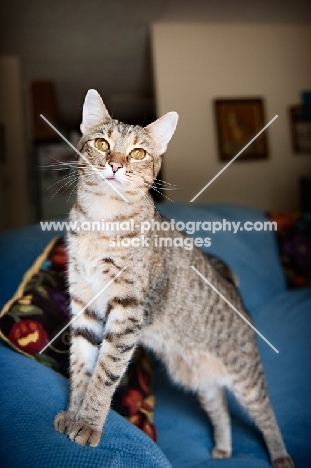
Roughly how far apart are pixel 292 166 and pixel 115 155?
2536 mm

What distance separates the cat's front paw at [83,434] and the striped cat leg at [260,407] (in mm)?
496

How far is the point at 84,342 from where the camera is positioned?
39.8 inches

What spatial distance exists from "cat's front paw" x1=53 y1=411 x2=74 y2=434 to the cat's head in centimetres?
48

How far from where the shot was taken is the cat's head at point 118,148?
0.91 meters

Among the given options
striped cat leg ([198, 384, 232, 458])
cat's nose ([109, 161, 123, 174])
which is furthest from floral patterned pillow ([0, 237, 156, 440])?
cat's nose ([109, 161, 123, 174])

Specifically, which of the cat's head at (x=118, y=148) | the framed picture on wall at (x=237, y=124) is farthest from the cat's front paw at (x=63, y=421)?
the framed picture on wall at (x=237, y=124)

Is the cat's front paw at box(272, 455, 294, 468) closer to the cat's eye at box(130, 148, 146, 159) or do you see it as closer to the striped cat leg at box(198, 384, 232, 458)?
the striped cat leg at box(198, 384, 232, 458)

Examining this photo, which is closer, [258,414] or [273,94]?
[258,414]

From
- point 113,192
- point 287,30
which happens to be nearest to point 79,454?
point 113,192

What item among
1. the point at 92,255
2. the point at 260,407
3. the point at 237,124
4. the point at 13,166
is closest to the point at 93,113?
→ the point at 92,255

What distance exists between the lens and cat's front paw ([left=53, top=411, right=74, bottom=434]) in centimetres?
81

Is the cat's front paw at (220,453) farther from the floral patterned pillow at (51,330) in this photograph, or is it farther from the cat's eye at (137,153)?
the cat's eye at (137,153)

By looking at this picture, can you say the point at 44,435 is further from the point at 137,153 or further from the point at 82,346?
the point at 137,153

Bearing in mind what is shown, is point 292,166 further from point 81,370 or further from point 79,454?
point 79,454
